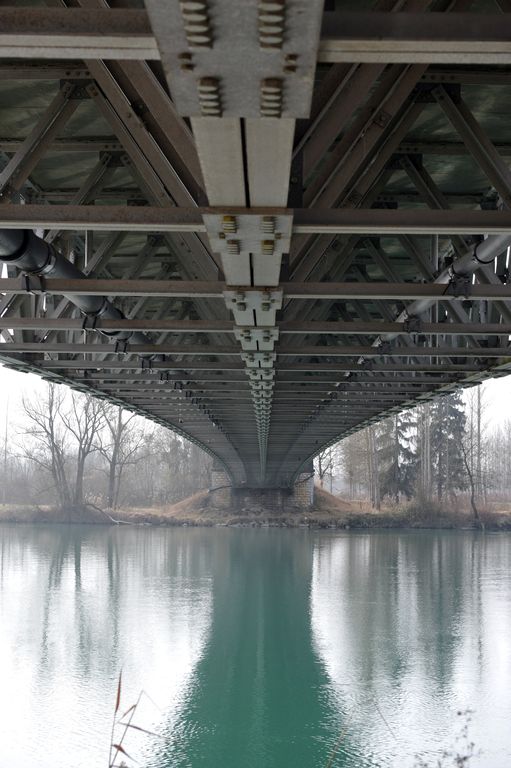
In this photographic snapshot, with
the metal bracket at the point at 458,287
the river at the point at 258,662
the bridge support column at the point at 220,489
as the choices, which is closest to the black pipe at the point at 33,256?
the metal bracket at the point at 458,287

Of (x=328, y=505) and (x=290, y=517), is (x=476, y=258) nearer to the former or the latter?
(x=290, y=517)

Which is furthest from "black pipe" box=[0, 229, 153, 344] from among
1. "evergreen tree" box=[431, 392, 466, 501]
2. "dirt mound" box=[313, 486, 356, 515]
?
"evergreen tree" box=[431, 392, 466, 501]

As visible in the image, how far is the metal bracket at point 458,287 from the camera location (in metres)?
8.32

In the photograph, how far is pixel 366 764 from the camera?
1092 cm

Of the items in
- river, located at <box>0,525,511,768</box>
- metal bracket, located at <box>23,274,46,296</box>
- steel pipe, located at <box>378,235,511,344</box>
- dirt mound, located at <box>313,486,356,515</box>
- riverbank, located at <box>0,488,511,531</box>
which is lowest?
river, located at <box>0,525,511,768</box>

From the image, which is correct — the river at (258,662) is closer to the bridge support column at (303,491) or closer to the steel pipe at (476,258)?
the steel pipe at (476,258)

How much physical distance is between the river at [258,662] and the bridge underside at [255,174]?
117 inches

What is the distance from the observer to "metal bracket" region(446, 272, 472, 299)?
8.32 m

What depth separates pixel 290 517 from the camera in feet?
181

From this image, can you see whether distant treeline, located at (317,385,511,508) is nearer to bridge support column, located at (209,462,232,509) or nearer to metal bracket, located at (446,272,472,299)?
bridge support column, located at (209,462,232,509)

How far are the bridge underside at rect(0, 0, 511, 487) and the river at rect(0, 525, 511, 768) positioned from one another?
2982mm

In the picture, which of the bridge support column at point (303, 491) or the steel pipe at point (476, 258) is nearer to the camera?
the steel pipe at point (476, 258)

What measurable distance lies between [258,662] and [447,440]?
5293cm

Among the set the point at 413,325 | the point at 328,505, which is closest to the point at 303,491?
the point at 328,505
